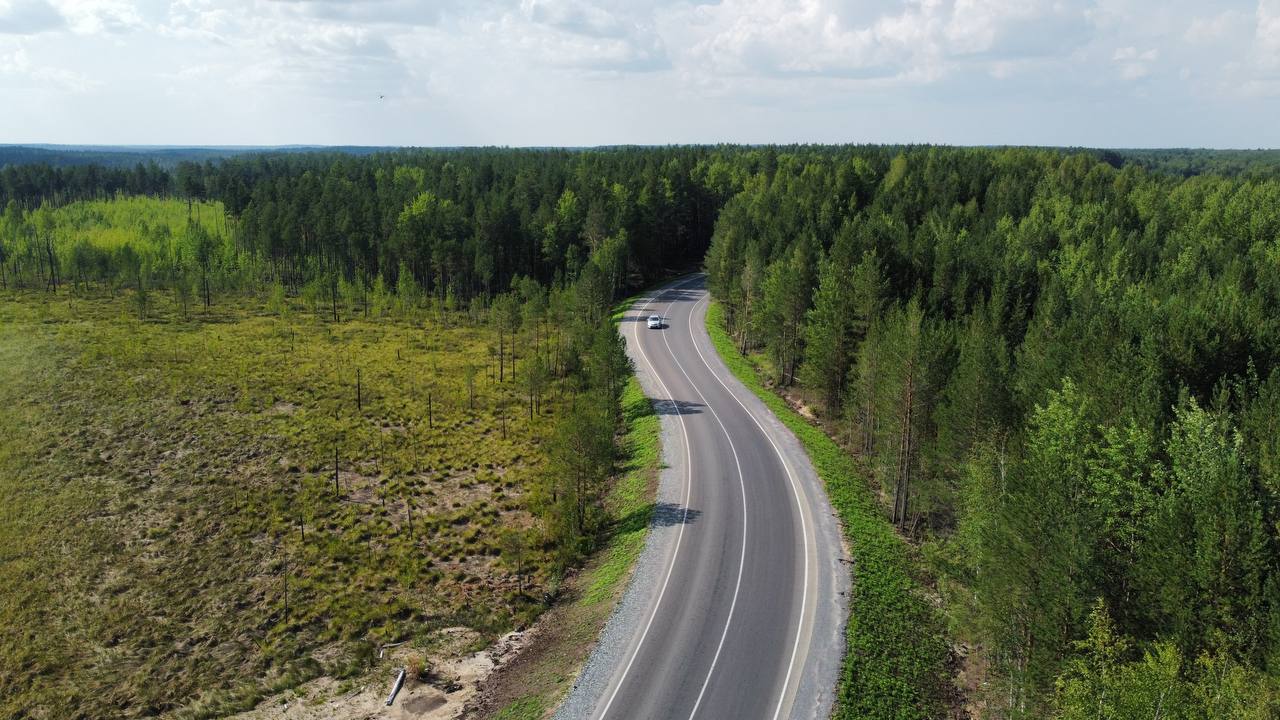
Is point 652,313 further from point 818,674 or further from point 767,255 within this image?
point 818,674

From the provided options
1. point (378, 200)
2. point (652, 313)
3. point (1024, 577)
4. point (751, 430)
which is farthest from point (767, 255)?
point (378, 200)

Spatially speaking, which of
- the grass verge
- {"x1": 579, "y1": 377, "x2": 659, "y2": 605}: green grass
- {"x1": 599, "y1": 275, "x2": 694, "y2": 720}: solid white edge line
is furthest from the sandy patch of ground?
{"x1": 599, "y1": 275, "x2": 694, "y2": 720}: solid white edge line

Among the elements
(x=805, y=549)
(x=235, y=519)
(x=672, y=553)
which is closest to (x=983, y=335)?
(x=805, y=549)

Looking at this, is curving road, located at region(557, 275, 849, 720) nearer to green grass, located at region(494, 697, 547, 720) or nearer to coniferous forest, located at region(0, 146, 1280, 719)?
green grass, located at region(494, 697, 547, 720)

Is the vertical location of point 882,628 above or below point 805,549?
below

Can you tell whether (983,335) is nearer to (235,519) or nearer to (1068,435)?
(1068,435)

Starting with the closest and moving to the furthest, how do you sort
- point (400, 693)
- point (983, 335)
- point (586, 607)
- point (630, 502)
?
1. point (400, 693)
2. point (586, 607)
3. point (983, 335)
4. point (630, 502)

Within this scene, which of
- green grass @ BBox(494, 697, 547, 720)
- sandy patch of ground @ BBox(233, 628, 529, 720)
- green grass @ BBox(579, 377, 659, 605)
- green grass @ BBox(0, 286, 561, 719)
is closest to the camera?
green grass @ BBox(494, 697, 547, 720)
